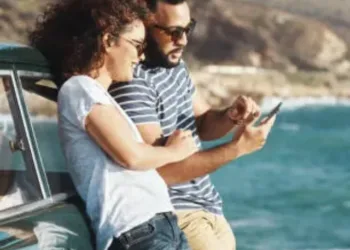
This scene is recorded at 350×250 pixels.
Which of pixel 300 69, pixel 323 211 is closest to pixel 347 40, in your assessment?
pixel 300 69

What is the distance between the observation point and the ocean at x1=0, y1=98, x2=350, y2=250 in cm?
1606

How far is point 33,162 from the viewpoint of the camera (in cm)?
249

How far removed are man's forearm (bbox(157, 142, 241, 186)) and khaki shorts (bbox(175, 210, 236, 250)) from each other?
0.11 m

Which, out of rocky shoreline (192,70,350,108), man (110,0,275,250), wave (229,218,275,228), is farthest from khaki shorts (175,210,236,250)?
rocky shoreline (192,70,350,108)

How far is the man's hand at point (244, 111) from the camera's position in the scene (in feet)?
8.92

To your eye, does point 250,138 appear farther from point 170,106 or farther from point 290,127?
point 290,127

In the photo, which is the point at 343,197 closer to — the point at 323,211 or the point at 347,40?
the point at 323,211

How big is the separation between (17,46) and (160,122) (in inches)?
14.3

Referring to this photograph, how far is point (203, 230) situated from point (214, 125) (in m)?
0.33

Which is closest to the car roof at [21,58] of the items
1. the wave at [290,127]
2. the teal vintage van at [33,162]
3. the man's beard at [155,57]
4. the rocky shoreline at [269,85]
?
the teal vintage van at [33,162]

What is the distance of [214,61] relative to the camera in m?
24.5

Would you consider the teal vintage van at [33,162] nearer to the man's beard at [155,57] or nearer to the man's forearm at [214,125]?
the man's beard at [155,57]

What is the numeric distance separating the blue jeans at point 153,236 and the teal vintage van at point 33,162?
0.09m

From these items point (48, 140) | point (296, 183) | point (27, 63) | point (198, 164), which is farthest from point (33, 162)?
point (296, 183)
